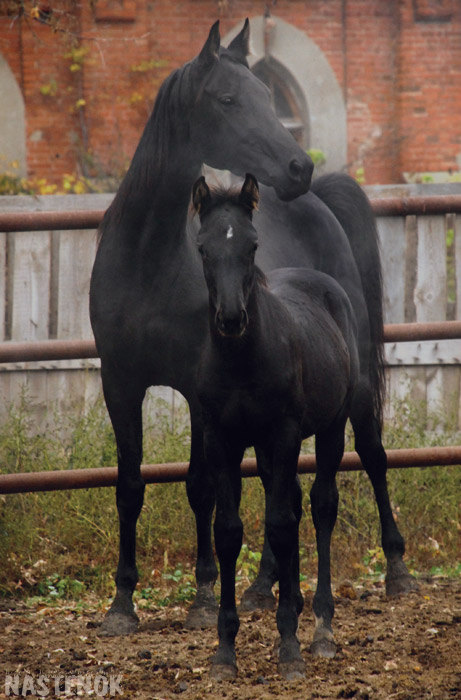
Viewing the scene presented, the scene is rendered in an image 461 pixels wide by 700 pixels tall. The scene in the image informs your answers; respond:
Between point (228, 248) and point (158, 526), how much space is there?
99.9 inches

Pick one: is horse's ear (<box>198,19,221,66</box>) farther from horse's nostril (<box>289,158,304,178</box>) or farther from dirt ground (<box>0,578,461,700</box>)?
dirt ground (<box>0,578,461,700</box>)

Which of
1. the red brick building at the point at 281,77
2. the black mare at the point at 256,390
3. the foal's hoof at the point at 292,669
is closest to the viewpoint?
the black mare at the point at 256,390

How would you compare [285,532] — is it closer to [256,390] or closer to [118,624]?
[256,390]

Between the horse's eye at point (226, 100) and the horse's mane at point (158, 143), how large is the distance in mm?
161

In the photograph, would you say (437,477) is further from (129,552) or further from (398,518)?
(129,552)

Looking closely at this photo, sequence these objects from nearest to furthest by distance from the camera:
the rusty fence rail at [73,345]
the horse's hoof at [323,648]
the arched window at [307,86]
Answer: the horse's hoof at [323,648], the rusty fence rail at [73,345], the arched window at [307,86]

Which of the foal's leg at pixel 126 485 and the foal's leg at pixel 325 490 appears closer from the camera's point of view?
the foal's leg at pixel 325 490

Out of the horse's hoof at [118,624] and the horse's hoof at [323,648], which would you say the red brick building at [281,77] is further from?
the horse's hoof at [323,648]

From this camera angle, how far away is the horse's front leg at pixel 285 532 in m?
3.59

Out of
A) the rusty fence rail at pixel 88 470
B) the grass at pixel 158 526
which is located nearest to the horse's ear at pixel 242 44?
the rusty fence rail at pixel 88 470

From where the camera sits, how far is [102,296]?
14.7 feet

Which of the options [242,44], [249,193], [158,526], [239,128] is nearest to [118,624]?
[158,526]

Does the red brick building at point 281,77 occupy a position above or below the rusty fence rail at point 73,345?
above

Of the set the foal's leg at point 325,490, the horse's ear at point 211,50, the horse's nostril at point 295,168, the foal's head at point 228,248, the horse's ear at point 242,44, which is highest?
the horse's ear at point 242,44
